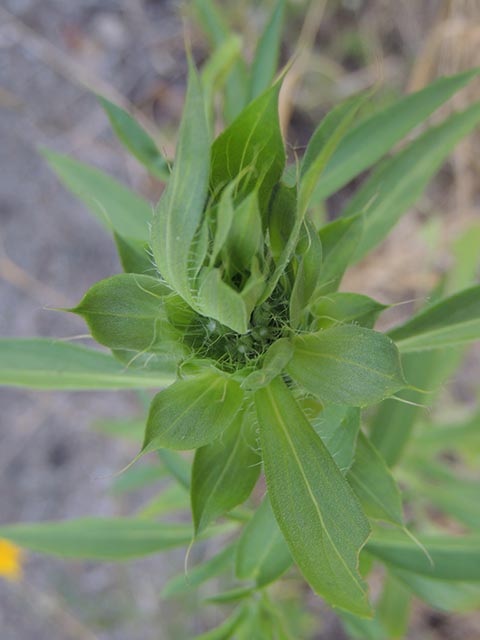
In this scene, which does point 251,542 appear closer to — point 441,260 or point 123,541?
point 123,541

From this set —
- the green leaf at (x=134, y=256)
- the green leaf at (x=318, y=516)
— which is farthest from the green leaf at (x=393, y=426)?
the green leaf at (x=134, y=256)

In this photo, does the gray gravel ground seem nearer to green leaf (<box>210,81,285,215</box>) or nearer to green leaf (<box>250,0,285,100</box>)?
green leaf (<box>250,0,285,100</box>)

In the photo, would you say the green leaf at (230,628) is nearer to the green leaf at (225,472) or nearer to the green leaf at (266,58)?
the green leaf at (225,472)

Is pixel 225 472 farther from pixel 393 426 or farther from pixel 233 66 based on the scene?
pixel 233 66

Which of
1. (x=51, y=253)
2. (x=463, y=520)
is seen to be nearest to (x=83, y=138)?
(x=51, y=253)

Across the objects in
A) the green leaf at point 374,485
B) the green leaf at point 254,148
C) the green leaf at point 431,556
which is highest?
the green leaf at point 254,148

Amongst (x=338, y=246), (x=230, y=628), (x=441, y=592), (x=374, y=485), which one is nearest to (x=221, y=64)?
(x=338, y=246)
